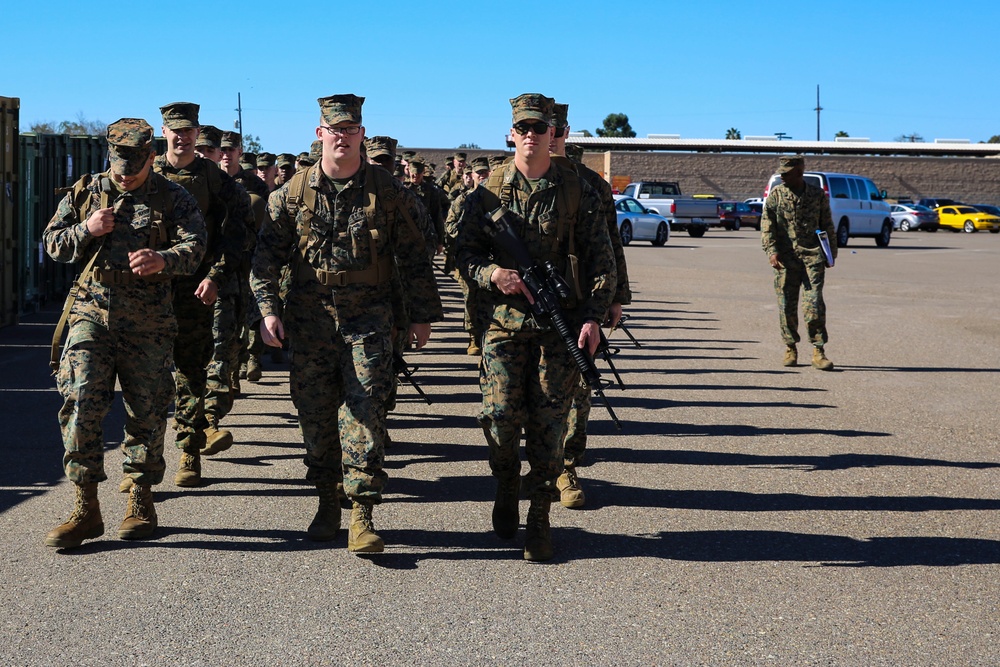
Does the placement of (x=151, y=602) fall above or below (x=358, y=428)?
below

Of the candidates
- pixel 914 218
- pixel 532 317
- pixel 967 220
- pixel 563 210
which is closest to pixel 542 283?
pixel 532 317

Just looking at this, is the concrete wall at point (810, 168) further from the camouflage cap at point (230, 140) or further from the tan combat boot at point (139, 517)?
the tan combat boot at point (139, 517)

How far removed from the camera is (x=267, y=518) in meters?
6.19

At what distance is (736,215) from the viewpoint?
56.4 metres

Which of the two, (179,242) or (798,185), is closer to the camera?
(179,242)

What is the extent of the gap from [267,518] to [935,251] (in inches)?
1384

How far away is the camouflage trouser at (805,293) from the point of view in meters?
11.9

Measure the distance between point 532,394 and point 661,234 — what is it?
34198mm

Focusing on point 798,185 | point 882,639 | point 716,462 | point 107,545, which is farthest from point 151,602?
point 798,185

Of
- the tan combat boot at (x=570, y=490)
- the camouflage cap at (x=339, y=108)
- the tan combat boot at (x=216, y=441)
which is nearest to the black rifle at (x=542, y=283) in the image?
the camouflage cap at (x=339, y=108)

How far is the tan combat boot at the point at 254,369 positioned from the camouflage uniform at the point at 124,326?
5.35 meters

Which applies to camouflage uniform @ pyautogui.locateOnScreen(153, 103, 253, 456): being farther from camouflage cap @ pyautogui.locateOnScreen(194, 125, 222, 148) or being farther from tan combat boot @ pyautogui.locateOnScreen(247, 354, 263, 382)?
tan combat boot @ pyautogui.locateOnScreen(247, 354, 263, 382)

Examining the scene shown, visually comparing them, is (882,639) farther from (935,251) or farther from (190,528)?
(935,251)

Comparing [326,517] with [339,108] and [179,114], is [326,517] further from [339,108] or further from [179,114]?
[179,114]
